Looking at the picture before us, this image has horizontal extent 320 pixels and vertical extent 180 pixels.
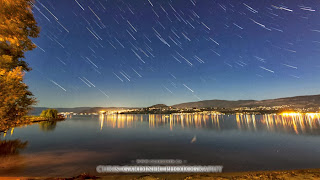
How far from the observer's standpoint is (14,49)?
1648 centimetres

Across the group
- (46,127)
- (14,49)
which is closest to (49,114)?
(46,127)

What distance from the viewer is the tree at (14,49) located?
45.0 feet

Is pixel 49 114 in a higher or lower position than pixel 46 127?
higher

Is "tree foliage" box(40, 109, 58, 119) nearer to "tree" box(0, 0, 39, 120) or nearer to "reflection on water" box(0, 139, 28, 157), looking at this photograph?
"reflection on water" box(0, 139, 28, 157)

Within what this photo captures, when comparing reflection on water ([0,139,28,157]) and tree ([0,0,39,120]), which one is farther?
reflection on water ([0,139,28,157])

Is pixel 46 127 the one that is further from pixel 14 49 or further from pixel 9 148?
pixel 14 49

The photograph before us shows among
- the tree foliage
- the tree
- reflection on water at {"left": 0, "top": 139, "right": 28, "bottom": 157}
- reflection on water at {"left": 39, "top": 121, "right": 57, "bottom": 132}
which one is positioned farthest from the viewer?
the tree foliage

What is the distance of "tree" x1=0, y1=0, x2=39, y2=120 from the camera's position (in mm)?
13719

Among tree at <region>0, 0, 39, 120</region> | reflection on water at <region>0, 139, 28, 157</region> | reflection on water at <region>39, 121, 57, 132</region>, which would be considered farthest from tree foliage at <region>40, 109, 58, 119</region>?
tree at <region>0, 0, 39, 120</region>

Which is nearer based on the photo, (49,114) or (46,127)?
(46,127)

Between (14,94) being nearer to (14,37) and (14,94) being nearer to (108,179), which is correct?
(14,37)

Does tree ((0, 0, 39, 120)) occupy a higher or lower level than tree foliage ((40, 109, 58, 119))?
higher

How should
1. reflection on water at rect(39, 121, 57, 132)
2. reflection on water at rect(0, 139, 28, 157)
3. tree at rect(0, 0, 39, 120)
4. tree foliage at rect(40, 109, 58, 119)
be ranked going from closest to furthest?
tree at rect(0, 0, 39, 120)
reflection on water at rect(0, 139, 28, 157)
reflection on water at rect(39, 121, 57, 132)
tree foliage at rect(40, 109, 58, 119)

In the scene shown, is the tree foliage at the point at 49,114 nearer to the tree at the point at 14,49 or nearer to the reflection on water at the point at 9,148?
the reflection on water at the point at 9,148
